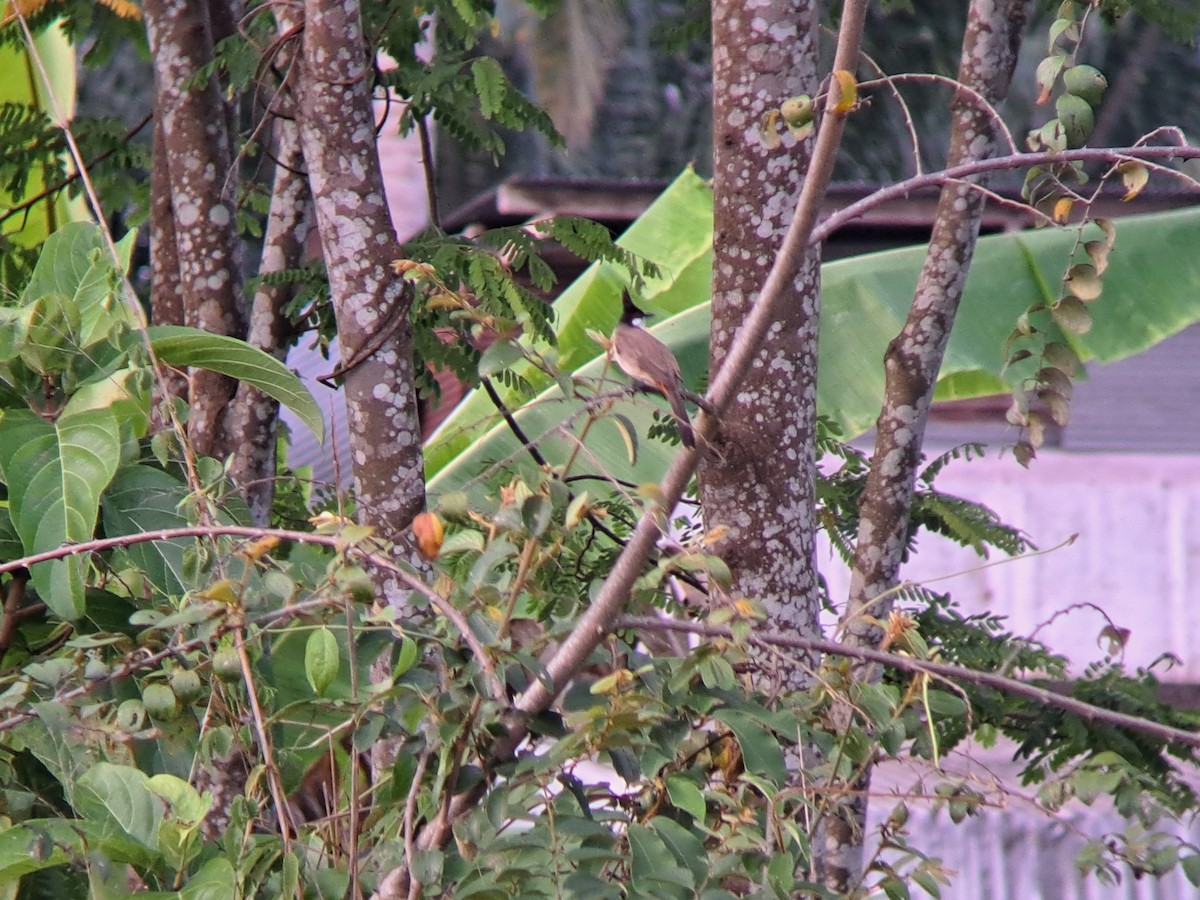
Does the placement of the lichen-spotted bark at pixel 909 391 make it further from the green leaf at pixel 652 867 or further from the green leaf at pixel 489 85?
the green leaf at pixel 652 867

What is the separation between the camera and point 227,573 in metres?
1.81

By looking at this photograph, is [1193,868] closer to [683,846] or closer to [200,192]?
[683,846]

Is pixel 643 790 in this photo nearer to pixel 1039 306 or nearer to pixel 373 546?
pixel 373 546

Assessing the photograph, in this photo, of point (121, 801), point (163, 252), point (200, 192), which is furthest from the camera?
point (163, 252)

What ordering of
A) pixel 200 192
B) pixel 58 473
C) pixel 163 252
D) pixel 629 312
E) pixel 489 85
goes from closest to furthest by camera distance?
pixel 58 473, pixel 489 85, pixel 200 192, pixel 163 252, pixel 629 312

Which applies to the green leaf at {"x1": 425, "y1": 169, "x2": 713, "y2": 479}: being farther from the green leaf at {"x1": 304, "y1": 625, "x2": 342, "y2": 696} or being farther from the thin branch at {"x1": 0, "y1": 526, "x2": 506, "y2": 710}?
the green leaf at {"x1": 304, "y1": 625, "x2": 342, "y2": 696}

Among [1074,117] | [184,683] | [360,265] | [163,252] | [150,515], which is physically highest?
[163,252]

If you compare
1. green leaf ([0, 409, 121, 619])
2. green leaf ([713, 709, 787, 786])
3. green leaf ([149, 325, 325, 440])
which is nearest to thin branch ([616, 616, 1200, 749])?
green leaf ([713, 709, 787, 786])

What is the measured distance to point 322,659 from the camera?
1447 mm

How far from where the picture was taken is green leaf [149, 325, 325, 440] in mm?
2211

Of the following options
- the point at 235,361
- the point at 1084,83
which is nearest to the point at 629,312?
the point at 235,361

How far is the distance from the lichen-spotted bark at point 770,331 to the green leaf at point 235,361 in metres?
0.70

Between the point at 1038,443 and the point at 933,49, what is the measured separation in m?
11.1

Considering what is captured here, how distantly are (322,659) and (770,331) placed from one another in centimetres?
109
